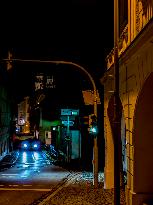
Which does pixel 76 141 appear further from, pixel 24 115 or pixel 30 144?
pixel 24 115

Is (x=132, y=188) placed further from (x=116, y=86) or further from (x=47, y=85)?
(x=47, y=85)

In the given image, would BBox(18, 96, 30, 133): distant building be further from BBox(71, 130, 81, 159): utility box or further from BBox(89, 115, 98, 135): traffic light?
BBox(89, 115, 98, 135): traffic light

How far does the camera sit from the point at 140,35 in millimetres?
12281

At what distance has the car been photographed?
76.3 meters

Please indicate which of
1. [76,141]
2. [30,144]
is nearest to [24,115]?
[30,144]

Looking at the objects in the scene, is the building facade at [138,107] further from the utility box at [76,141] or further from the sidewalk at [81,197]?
the utility box at [76,141]

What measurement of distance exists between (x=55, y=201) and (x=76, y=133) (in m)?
24.0

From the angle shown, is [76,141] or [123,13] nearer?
[123,13]

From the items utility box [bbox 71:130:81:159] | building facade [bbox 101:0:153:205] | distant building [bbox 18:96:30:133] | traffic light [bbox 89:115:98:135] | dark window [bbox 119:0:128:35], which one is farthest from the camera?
distant building [bbox 18:96:30:133]

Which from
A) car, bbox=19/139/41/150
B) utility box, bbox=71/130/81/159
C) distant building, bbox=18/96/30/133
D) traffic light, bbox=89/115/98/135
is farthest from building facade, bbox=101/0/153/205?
distant building, bbox=18/96/30/133

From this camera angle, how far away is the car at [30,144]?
250 ft

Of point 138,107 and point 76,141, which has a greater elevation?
point 138,107

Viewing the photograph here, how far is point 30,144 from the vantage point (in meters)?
76.8

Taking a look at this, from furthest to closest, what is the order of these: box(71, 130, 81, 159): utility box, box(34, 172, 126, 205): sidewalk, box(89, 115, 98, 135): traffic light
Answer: box(71, 130, 81, 159): utility box, box(89, 115, 98, 135): traffic light, box(34, 172, 126, 205): sidewalk
